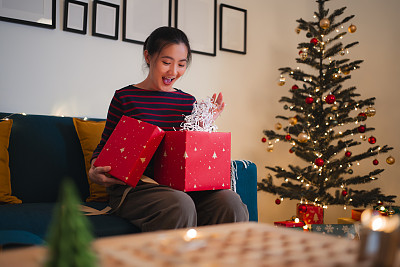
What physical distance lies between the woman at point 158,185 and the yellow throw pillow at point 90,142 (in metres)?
0.27

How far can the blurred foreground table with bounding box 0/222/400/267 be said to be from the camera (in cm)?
60

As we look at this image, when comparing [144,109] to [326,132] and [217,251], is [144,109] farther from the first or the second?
[326,132]

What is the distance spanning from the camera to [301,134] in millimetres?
2686

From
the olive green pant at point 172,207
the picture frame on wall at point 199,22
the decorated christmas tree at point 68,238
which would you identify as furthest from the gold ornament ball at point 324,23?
the decorated christmas tree at point 68,238

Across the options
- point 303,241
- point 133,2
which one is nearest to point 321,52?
point 133,2

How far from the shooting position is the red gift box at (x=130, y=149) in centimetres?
146

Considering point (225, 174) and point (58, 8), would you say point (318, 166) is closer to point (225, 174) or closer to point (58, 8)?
point (225, 174)

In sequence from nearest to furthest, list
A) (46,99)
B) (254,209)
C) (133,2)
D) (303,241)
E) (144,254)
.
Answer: (144,254) → (303,241) → (254,209) → (46,99) → (133,2)

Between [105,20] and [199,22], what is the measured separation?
755mm

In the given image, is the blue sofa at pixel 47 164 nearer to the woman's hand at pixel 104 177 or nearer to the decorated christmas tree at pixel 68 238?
the woman's hand at pixel 104 177

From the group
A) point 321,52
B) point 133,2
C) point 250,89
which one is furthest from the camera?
point 250,89

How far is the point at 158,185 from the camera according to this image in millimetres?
1524

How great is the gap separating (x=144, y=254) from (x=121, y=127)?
38.3 inches

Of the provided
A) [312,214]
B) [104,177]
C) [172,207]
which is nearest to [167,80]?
[104,177]
